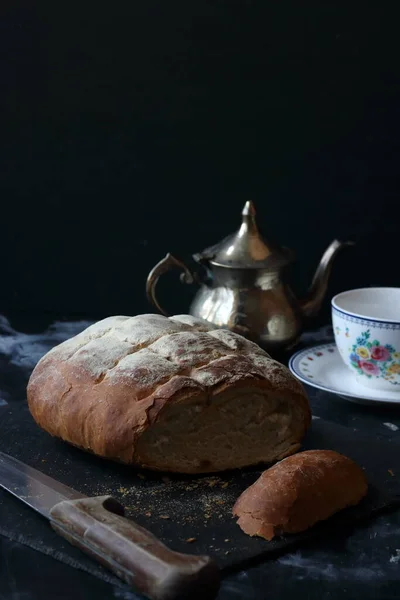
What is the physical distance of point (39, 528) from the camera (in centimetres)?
103

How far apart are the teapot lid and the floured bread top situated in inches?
13.2

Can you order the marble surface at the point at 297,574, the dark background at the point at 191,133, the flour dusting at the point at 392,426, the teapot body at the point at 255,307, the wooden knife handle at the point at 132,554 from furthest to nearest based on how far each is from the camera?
the dark background at the point at 191,133
the teapot body at the point at 255,307
the flour dusting at the point at 392,426
the marble surface at the point at 297,574
the wooden knife handle at the point at 132,554

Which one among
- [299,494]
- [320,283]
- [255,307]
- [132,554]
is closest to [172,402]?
[299,494]

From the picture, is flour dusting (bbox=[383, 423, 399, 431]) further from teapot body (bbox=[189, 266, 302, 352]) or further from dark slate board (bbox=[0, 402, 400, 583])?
teapot body (bbox=[189, 266, 302, 352])

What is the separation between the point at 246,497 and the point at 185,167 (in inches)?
43.2

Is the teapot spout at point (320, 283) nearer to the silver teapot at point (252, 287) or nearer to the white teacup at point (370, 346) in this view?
the silver teapot at point (252, 287)

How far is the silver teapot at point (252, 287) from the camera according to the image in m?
1.70

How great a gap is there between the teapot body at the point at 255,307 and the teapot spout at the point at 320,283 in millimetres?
59

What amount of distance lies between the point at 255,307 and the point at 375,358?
31 centimetres

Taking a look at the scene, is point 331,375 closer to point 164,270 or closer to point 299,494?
point 164,270

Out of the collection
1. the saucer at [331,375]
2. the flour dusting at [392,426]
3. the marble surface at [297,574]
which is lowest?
the flour dusting at [392,426]

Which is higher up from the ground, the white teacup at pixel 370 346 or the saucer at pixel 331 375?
the white teacup at pixel 370 346

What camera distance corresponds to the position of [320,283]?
1800mm

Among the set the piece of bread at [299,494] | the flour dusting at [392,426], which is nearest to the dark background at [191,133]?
the flour dusting at [392,426]
